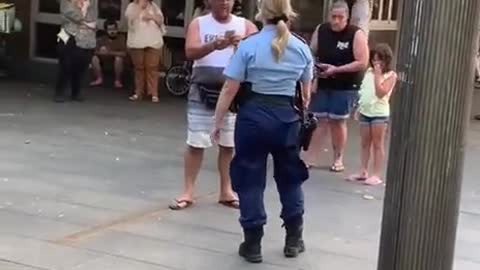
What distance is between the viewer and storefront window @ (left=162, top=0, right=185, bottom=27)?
632 inches

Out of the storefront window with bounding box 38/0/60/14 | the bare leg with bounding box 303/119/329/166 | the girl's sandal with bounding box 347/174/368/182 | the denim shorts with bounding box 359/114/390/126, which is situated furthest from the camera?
the storefront window with bounding box 38/0/60/14

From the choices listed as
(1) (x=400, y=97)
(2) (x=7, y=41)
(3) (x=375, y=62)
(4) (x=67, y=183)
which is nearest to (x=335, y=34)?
(3) (x=375, y=62)

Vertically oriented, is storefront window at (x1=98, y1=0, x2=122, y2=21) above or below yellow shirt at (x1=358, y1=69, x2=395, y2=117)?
above

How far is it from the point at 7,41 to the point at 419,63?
14098 millimetres

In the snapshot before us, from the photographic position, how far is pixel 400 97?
3510 mm

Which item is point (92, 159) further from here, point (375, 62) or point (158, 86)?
point (158, 86)

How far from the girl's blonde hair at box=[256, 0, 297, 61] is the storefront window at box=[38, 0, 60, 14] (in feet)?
37.2

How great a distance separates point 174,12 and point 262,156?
10.4m

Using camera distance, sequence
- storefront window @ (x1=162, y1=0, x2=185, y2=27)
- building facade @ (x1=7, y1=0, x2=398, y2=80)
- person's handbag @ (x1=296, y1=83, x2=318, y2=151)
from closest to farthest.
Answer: person's handbag @ (x1=296, y1=83, x2=318, y2=151) → building facade @ (x1=7, y1=0, x2=398, y2=80) → storefront window @ (x1=162, y1=0, x2=185, y2=27)

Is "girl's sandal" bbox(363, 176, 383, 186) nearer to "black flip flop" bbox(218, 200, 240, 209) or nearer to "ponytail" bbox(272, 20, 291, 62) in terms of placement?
"black flip flop" bbox(218, 200, 240, 209)

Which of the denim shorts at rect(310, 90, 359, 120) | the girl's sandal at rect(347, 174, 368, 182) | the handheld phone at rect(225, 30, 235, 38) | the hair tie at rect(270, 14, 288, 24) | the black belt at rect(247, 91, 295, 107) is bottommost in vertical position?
the girl's sandal at rect(347, 174, 368, 182)

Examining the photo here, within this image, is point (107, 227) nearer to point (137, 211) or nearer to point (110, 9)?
point (137, 211)

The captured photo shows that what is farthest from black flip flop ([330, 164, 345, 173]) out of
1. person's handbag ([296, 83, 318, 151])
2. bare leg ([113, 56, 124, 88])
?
bare leg ([113, 56, 124, 88])

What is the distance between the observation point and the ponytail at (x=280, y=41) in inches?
235
